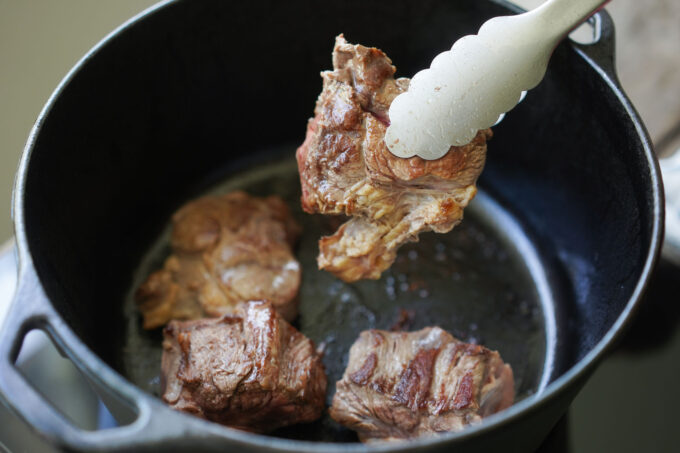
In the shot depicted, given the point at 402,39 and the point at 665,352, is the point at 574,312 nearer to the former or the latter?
the point at 665,352

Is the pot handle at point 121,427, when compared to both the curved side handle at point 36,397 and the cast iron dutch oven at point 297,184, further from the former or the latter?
the cast iron dutch oven at point 297,184

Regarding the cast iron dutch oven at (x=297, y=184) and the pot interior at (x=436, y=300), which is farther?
the pot interior at (x=436, y=300)

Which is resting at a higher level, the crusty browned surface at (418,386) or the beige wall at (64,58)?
the beige wall at (64,58)

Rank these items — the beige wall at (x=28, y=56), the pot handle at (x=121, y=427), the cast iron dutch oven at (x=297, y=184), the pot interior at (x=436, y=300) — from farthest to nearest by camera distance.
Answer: the beige wall at (x=28, y=56)
the pot interior at (x=436, y=300)
the cast iron dutch oven at (x=297, y=184)
the pot handle at (x=121, y=427)

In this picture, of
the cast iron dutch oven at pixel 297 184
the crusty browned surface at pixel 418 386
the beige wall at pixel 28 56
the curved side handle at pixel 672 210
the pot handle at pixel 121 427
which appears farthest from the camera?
the beige wall at pixel 28 56

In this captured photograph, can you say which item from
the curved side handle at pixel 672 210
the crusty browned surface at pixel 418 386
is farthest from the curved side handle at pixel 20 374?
the curved side handle at pixel 672 210

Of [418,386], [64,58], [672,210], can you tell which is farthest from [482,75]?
[64,58]

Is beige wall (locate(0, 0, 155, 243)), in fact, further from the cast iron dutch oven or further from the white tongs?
the white tongs
